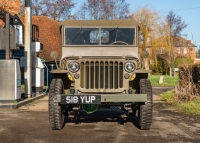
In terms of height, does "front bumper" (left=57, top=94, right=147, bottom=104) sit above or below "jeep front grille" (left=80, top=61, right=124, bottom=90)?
below

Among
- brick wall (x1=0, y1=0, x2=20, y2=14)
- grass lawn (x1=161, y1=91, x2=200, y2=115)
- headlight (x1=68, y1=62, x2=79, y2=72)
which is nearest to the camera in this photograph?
headlight (x1=68, y1=62, x2=79, y2=72)

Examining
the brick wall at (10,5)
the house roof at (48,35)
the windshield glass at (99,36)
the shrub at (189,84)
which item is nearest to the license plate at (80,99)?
the windshield glass at (99,36)

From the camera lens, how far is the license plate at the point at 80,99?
25.1ft

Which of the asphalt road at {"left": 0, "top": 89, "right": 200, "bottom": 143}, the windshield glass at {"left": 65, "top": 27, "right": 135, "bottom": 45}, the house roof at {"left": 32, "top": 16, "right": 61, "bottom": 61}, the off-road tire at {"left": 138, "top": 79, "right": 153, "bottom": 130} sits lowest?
the asphalt road at {"left": 0, "top": 89, "right": 200, "bottom": 143}

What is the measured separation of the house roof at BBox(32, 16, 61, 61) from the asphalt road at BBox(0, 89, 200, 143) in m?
17.3

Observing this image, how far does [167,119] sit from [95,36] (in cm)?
319

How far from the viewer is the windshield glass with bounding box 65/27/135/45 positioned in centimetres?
941

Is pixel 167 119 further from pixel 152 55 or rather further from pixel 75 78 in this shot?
pixel 152 55

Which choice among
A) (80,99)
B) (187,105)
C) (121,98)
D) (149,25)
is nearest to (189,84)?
(187,105)

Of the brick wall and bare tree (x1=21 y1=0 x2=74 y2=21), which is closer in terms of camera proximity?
the brick wall

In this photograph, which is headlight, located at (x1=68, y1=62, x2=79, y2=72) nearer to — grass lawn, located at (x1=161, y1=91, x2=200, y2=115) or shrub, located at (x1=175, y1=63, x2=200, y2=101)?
grass lawn, located at (x1=161, y1=91, x2=200, y2=115)

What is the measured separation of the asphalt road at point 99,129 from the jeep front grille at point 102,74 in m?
1.05

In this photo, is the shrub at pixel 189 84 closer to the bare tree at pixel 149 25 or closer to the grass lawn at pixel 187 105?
the grass lawn at pixel 187 105

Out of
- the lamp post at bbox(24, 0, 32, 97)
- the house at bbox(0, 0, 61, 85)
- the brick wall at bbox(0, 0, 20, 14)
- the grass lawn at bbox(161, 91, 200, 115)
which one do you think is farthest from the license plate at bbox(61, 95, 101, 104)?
the house at bbox(0, 0, 61, 85)
